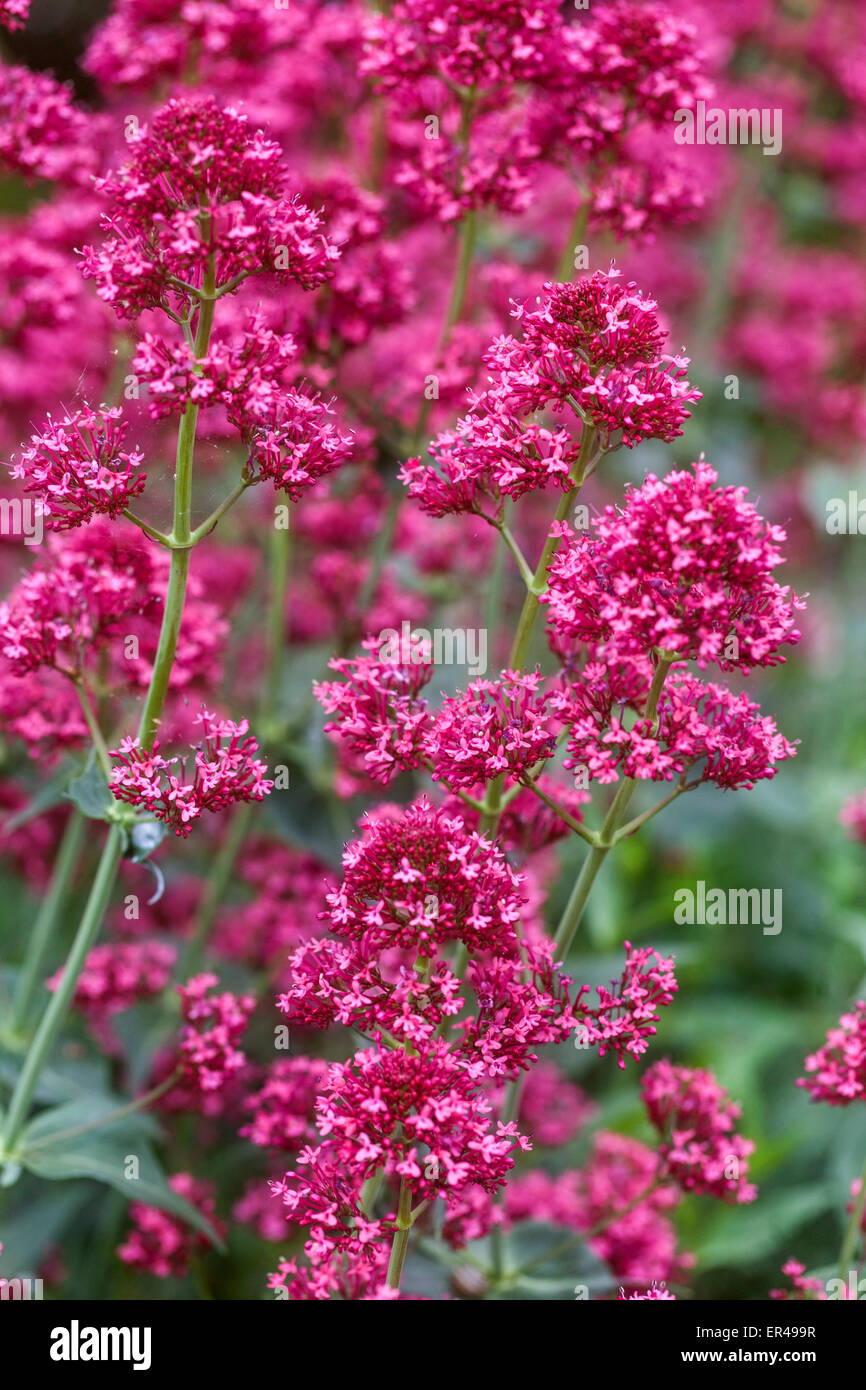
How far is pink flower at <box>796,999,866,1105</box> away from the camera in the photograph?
6.04 feet

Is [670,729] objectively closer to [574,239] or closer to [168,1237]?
[574,239]

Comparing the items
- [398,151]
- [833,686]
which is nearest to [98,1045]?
[398,151]

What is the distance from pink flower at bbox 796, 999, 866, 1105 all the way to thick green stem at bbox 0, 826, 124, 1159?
0.99 m

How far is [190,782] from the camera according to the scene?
169 cm

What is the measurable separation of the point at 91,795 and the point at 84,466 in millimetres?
449

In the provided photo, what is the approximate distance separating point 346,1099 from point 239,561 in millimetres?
1567

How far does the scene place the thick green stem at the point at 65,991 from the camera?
1.82 m

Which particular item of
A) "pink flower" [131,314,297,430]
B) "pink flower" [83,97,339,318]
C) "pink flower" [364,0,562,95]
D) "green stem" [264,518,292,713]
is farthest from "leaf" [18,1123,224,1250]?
"pink flower" [364,0,562,95]

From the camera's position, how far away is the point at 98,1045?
95.7 inches

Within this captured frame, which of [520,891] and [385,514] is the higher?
[385,514]

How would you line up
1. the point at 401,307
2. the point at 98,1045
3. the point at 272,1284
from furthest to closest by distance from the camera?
the point at 98,1045, the point at 401,307, the point at 272,1284

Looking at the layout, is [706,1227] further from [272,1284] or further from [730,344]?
[730,344]

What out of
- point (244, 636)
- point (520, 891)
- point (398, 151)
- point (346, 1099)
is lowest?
point (346, 1099)

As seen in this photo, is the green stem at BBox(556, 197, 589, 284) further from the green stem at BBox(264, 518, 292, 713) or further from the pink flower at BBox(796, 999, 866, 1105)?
the pink flower at BBox(796, 999, 866, 1105)
